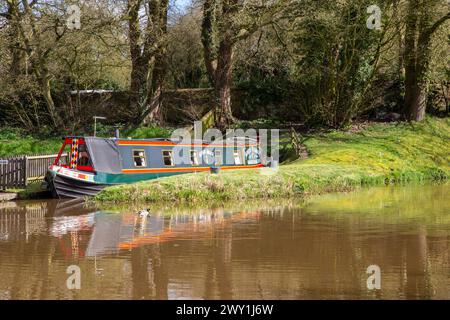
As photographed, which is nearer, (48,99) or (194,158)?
(194,158)

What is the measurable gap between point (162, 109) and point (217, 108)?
11.1ft

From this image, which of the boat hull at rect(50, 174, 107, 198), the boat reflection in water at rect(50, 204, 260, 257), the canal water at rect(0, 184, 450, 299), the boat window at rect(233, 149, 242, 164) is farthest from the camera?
the boat window at rect(233, 149, 242, 164)

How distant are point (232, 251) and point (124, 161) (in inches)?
358

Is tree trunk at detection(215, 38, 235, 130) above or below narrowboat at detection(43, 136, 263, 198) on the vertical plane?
above

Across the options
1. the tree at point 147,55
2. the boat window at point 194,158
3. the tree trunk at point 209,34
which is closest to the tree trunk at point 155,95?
the tree at point 147,55

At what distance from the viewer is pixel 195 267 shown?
929 centimetres

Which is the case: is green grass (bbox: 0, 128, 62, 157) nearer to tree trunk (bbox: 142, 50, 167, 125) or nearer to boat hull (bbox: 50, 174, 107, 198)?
tree trunk (bbox: 142, 50, 167, 125)

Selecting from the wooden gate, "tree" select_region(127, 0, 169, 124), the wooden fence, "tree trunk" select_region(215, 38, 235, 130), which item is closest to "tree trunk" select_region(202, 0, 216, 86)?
"tree trunk" select_region(215, 38, 235, 130)

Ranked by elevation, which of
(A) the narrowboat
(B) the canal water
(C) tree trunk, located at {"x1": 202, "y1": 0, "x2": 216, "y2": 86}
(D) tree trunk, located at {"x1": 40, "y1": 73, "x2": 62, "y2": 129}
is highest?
(C) tree trunk, located at {"x1": 202, "y1": 0, "x2": 216, "y2": 86}

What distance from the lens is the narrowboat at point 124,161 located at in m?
17.9

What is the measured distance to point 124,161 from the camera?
18.9 meters

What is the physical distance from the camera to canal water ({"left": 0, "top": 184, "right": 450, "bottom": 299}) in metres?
8.15

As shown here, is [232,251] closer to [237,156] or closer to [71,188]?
[71,188]

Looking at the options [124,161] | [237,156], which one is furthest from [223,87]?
[124,161]
